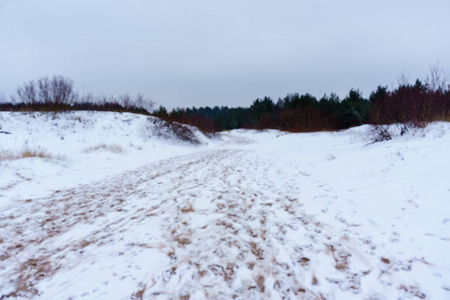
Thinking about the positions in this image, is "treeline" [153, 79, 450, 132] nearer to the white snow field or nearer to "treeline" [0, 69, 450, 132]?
"treeline" [0, 69, 450, 132]

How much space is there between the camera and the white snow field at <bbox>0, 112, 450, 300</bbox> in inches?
76.9

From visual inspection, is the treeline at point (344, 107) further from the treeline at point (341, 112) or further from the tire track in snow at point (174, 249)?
the tire track in snow at point (174, 249)

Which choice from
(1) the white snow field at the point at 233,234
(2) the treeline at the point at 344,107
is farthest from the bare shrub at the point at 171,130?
(1) the white snow field at the point at 233,234

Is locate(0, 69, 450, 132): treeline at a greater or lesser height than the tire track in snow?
greater

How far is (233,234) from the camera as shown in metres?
2.86

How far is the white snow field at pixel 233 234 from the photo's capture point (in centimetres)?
195

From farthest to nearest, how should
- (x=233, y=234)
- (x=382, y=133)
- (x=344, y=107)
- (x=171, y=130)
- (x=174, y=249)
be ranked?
1. (x=344, y=107)
2. (x=171, y=130)
3. (x=382, y=133)
4. (x=233, y=234)
5. (x=174, y=249)

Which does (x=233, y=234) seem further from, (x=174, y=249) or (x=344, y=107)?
(x=344, y=107)

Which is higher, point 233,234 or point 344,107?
point 344,107

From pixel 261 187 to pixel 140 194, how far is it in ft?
9.96

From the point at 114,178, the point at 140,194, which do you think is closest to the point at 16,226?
the point at 140,194

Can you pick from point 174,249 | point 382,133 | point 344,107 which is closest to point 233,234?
point 174,249

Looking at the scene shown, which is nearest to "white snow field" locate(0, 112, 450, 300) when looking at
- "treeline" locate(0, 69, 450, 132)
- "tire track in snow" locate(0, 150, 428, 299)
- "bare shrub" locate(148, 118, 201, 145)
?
"tire track in snow" locate(0, 150, 428, 299)

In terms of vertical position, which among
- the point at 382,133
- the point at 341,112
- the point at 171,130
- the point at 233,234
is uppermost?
the point at 341,112
